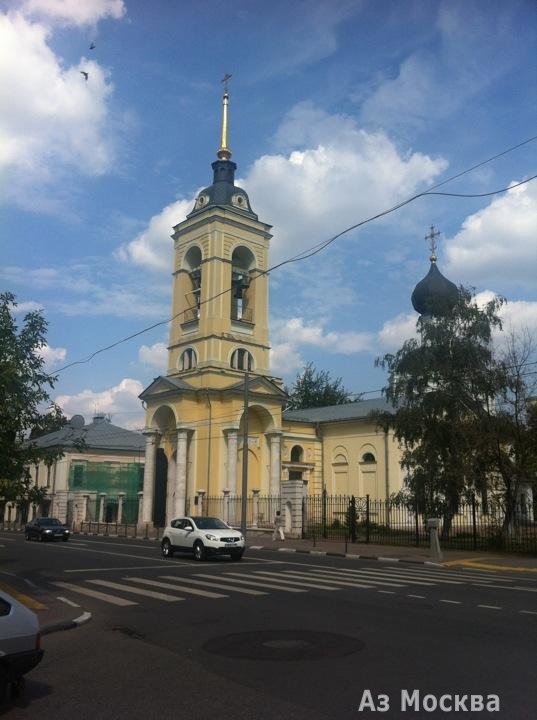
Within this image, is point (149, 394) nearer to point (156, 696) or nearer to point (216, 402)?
point (216, 402)

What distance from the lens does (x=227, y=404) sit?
143 ft

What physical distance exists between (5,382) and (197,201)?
3914 cm

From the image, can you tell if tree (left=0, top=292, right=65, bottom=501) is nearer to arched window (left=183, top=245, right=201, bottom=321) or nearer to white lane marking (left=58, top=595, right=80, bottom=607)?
white lane marking (left=58, top=595, right=80, bottom=607)

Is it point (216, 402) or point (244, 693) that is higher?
point (216, 402)

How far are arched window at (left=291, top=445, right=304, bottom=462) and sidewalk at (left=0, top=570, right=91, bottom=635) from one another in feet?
116

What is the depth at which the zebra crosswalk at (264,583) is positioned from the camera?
13.6 metres

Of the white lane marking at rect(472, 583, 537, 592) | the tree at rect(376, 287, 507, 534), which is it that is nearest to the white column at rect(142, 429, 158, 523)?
the tree at rect(376, 287, 507, 534)

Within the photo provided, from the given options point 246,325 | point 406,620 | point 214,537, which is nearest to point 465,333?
point 214,537

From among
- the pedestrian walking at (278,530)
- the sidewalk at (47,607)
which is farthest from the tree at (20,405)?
the pedestrian walking at (278,530)

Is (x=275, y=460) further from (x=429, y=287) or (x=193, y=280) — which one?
(x=429, y=287)

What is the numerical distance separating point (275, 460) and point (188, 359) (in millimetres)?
9422

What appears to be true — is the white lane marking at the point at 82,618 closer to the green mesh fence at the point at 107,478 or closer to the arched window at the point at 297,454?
the arched window at the point at 297,454

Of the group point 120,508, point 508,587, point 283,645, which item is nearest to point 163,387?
point 120,508

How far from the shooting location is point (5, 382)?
12266 millimetres
